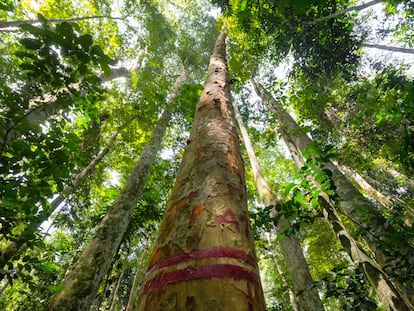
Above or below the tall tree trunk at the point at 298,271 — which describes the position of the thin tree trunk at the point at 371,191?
above

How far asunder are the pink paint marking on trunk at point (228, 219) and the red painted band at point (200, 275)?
0.18m

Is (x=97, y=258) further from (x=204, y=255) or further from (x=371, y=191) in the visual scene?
(x=371, y=191)

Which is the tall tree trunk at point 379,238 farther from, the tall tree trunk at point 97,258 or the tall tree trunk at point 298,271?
the tall tree trunk at point 97,258

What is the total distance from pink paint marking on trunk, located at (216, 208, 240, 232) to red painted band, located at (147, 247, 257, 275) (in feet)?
0.37

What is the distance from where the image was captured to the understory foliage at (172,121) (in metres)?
2.14

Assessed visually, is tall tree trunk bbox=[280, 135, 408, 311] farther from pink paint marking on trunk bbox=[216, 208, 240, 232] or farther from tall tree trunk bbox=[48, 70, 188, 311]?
tall tree trunk bbox=[48, 70, 188, 311]

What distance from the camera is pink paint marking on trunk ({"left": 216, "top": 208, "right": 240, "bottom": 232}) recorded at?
88 cm

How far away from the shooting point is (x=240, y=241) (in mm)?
833

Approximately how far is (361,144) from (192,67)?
11.7 meters

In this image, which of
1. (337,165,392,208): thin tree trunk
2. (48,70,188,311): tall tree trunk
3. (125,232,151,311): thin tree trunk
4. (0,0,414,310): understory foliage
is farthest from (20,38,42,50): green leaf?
(337,165,392,208): thin tree trunk

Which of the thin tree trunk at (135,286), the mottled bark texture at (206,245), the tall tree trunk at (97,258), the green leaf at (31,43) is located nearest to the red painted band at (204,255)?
the mottled bark texture at (206,245)

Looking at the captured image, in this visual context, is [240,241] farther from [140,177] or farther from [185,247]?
[140,177]

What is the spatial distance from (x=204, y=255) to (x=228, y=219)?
0.63 feet

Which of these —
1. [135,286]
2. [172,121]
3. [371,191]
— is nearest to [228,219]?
[135,286]
